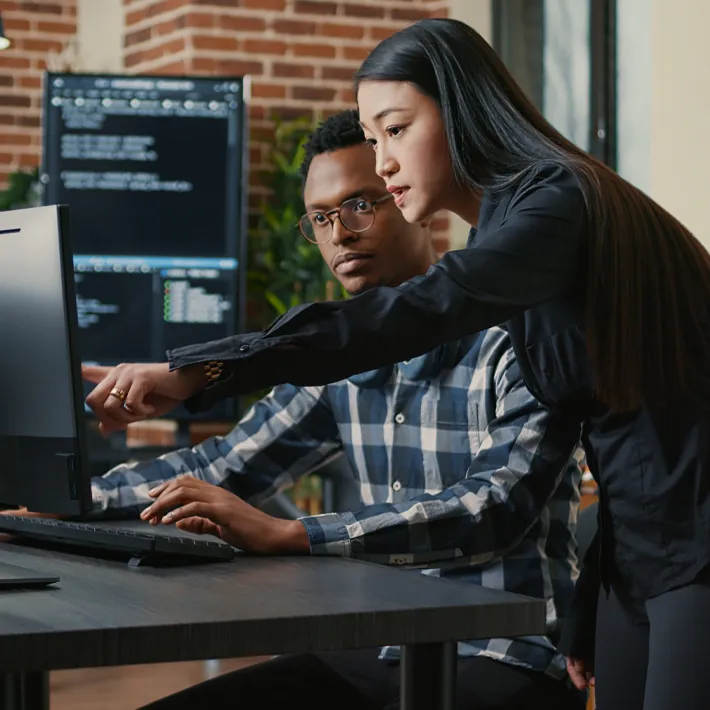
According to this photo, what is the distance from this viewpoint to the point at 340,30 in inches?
190

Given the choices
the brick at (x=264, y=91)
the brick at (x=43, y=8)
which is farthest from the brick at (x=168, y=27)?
the brick at (x=43, y=8)

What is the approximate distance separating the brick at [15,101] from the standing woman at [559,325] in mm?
5078

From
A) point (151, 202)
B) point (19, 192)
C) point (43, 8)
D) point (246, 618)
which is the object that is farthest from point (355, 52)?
point (246, 618)

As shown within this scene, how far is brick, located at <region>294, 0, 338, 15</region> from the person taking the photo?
4.77 m

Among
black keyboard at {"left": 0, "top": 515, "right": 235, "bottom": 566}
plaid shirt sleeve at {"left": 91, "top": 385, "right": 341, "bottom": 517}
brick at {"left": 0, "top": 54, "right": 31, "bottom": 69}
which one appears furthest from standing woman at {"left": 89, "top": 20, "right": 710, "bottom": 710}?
brick at {"left": 0, "top": 54, "right": 31, "bottom": 69}

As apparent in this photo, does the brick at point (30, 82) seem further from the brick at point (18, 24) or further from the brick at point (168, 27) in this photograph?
the brick at point (168, 27)

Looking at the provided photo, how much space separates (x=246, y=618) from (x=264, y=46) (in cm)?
398

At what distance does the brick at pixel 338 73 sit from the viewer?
4805mm

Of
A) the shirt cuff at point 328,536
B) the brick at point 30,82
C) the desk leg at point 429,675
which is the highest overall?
the brick at point 30,82

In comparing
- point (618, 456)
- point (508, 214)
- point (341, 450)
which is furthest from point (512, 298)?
point (341, 450)

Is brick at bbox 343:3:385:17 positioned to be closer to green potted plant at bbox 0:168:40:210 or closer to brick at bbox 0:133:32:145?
green potted plant at bbox 0:168:40:210

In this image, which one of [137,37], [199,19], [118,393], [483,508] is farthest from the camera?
[137,37]

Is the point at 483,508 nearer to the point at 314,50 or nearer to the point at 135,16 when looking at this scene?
the point at 314,50

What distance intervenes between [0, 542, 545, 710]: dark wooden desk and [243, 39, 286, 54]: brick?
3695 millimetres
